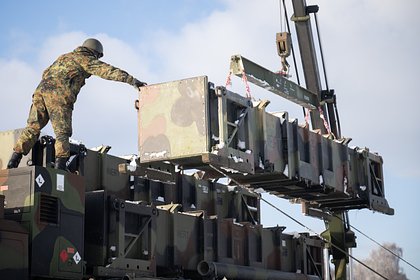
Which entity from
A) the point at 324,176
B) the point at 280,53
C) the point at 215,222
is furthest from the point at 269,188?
the point at 280,53

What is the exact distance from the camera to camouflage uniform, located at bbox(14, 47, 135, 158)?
995cm

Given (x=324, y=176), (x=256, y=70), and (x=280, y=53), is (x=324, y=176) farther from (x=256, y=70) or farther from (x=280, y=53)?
(x=280, y=53)

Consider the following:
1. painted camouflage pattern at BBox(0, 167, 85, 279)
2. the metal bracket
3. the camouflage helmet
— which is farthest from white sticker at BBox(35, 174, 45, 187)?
the metal bracket

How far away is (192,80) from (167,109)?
48 cm

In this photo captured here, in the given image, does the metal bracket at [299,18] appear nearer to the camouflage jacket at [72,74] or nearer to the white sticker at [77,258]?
the camouflage jacket at [72,74]

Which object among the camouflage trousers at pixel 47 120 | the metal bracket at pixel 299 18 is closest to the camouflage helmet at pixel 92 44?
the camouflage trousers at pixel 47 120

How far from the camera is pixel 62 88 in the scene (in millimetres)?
10047

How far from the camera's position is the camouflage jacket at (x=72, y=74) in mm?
10047

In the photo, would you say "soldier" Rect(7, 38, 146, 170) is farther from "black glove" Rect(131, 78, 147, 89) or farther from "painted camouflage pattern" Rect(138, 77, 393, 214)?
"painted camouflage pattern" Rect(138, 77, 393, 214)

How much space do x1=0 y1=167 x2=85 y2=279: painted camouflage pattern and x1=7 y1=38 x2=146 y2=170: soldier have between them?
1013mm

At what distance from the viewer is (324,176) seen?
13.2m

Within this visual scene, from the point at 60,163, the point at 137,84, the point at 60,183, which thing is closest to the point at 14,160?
the point at 60,163

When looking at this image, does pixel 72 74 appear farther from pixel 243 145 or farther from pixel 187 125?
pixel 243 145

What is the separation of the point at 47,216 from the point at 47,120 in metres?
1.89
